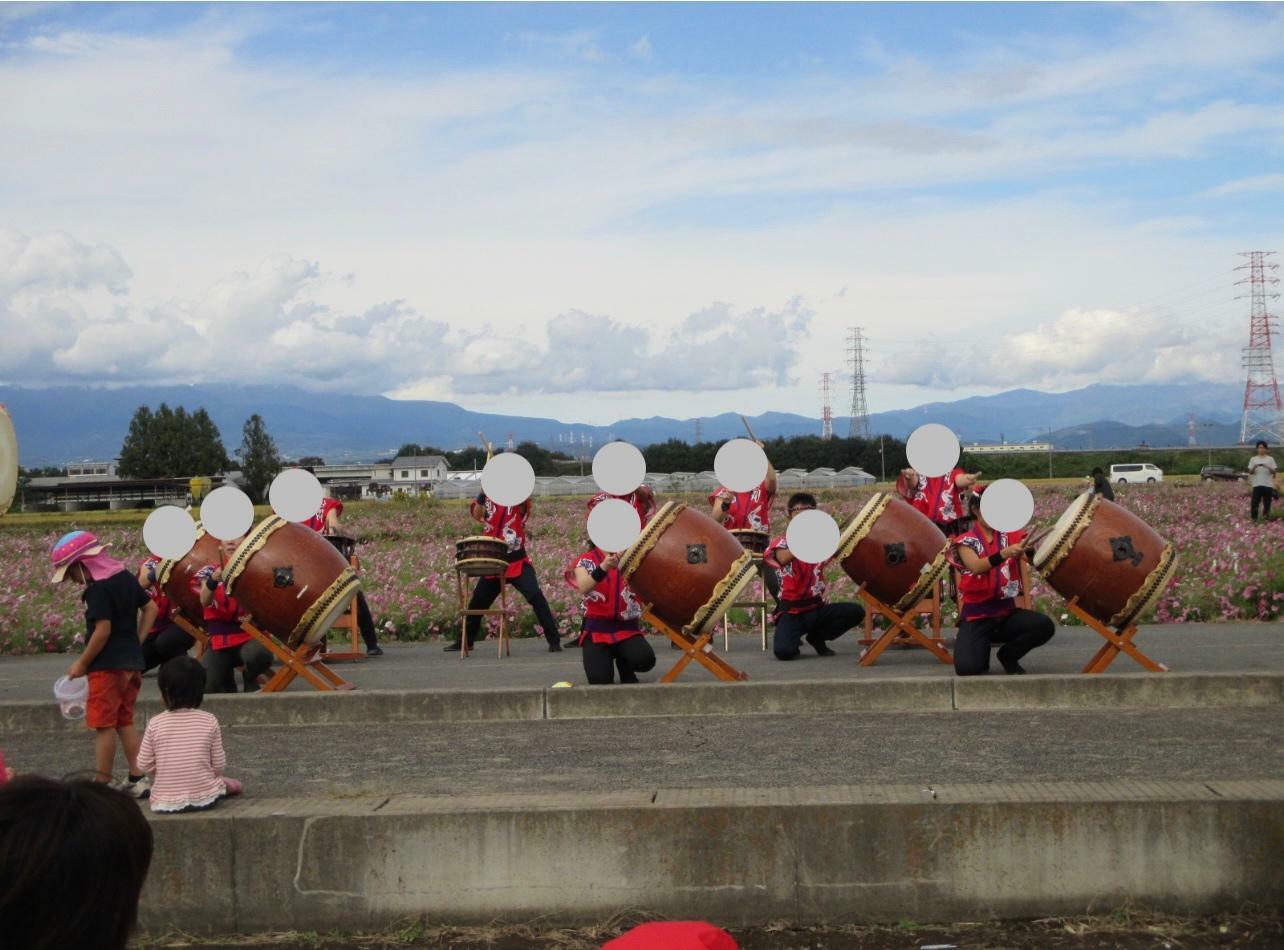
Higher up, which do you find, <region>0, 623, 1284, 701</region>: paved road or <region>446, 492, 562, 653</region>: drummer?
<region>446, 492, 562, 653</region>: drummer

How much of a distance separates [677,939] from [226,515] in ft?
28.8

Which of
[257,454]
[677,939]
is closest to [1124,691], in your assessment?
[677,939]

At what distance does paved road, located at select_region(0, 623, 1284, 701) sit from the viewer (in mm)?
11250

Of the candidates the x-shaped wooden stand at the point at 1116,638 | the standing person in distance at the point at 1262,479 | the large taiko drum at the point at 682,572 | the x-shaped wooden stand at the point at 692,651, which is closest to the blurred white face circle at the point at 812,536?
the large taiko drum at the point at 682,572

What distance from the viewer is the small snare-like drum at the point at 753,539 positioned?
40.9 feet

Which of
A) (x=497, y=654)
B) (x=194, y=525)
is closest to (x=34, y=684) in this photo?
(x=194, y=525)

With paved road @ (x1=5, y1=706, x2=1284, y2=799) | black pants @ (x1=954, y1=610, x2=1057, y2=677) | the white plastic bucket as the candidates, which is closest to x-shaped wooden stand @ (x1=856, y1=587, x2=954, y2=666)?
black pants @ (x1=954, y1=610, x2=1057, y2=677)

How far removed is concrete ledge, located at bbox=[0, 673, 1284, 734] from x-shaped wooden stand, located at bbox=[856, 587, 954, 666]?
1627 mm

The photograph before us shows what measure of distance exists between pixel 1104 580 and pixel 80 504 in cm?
5571

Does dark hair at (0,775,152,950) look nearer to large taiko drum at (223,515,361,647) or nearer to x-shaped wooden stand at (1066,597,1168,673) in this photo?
large taiko drum at (223,515,361,647)

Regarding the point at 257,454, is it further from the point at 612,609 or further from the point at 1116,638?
the point at 1116,638

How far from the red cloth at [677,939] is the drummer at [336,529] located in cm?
1037

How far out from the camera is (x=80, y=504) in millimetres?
59156

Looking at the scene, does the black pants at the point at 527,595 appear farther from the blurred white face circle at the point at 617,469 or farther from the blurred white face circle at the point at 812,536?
the blurred white face circle at the point at 812,536
